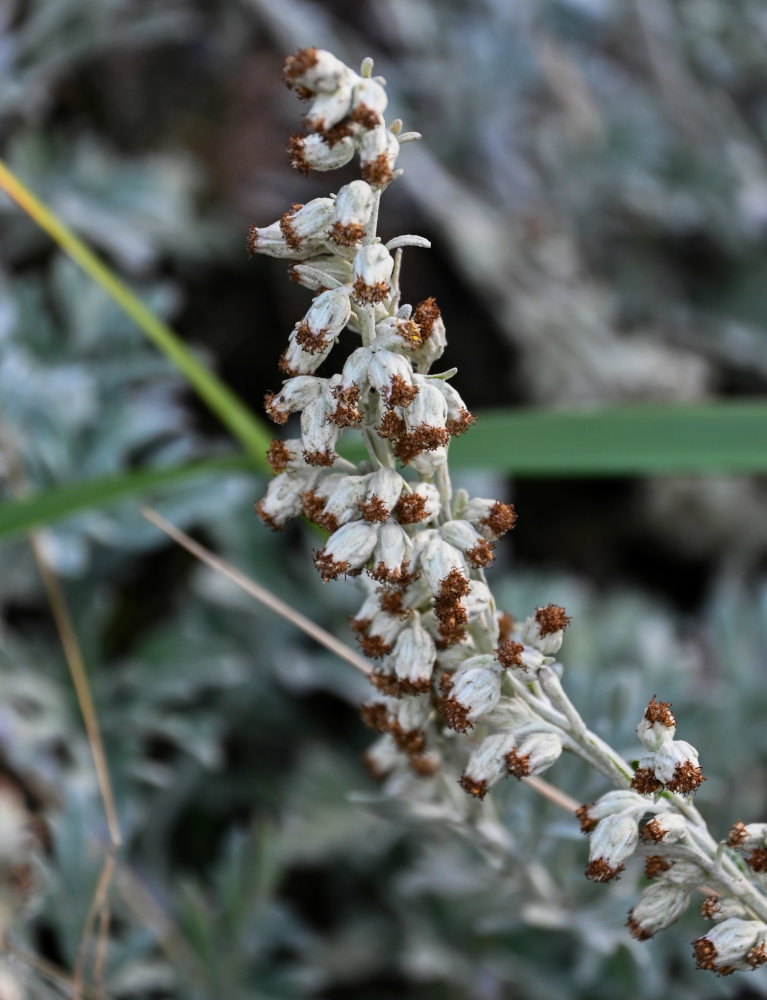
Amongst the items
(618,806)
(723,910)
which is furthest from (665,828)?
(723,910)

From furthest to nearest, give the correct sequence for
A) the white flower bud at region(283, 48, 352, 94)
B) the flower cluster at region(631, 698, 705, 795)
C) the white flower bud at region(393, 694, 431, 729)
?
the white flower bud at region(393, 694, 431, 729), the flower cluster at region(631, 698, 705, 795), the white flower bud at region(283, 48, 352, 94)

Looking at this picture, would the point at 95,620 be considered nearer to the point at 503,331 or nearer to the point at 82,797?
the point at 82,797

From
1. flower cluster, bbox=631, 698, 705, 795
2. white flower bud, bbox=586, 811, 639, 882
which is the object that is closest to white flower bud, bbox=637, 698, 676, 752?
flower cluster, bbox=631, 698, 705, 795

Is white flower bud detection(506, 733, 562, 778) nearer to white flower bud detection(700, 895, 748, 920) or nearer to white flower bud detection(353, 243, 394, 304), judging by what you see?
white flower bud detection(700, 895, 748, 920)

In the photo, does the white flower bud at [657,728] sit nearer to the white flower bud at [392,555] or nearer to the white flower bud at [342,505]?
the white flower bud at [392,555]

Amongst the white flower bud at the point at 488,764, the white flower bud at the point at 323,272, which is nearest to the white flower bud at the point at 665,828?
the white flower bud at the point at 488,764
